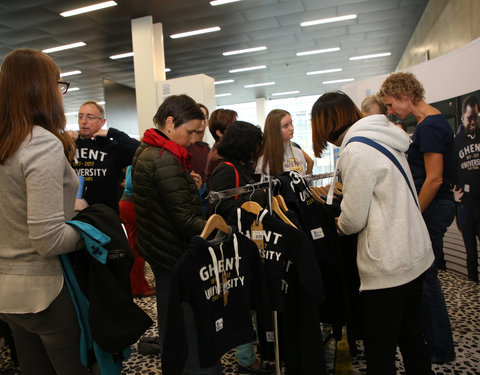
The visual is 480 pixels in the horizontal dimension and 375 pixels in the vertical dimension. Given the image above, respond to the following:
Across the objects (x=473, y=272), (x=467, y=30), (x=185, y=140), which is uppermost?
(x=467, y=30)

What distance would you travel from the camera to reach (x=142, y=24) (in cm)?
679

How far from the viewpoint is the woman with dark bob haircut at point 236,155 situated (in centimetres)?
189

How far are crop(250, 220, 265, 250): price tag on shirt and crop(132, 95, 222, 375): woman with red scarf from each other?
275 millimetres

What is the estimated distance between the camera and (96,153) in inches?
108

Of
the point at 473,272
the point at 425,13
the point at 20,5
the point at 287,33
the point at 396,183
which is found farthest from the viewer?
the point at 287,33

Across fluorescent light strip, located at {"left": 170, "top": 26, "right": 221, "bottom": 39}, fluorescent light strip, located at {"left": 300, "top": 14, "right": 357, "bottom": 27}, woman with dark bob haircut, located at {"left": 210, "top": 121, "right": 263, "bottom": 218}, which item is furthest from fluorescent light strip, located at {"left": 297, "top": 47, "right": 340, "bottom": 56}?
woman with dark bob haircut, located at {"left": 210, "top": 121, "right": 263, "bottom": 218}

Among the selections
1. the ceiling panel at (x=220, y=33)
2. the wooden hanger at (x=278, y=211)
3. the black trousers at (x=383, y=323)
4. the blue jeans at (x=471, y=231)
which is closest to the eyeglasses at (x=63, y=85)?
the wooden hanger at (x=278, y=211)

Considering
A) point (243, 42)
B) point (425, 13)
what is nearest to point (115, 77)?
point (243, 42)

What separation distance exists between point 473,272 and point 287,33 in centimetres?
650

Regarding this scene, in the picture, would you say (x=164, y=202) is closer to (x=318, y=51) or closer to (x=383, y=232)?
(x=383, y=232)

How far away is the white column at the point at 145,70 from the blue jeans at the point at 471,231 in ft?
17.1

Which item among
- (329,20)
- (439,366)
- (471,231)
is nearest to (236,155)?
(439,366)

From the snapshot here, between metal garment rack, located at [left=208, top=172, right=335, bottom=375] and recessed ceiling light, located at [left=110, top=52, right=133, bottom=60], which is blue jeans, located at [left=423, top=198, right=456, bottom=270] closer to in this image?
metal garment rack, located at [left=208, top=172, right=335, bottom=375]

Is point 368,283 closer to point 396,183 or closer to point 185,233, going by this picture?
point 396,183
